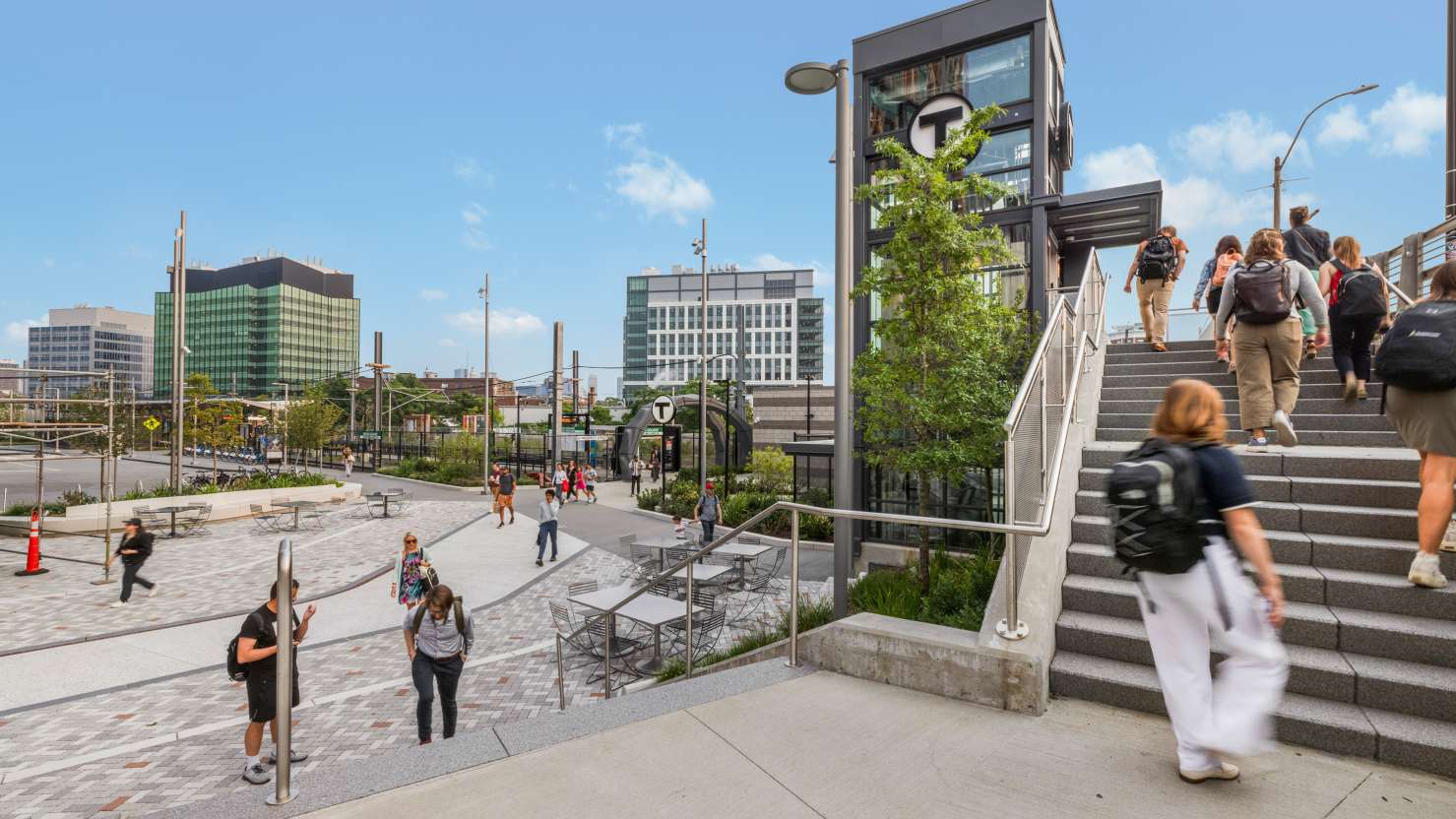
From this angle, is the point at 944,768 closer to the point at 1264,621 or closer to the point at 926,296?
the point at 1264,621

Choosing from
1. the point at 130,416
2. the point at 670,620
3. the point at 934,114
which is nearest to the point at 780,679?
the point at 670,620

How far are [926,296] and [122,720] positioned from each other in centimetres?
1010

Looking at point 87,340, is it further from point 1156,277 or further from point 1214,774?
point 1214,774

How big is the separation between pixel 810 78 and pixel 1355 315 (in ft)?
19.8

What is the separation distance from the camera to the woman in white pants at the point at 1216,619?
270cm

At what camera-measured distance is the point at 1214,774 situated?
290cm

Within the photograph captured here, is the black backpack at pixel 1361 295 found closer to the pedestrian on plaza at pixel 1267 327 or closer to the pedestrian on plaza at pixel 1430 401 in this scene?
the pedestrian on plaza at pixel 1267 327

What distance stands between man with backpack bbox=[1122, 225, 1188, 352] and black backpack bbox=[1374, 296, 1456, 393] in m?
5.41

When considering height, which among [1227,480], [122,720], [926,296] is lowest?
[122,720]

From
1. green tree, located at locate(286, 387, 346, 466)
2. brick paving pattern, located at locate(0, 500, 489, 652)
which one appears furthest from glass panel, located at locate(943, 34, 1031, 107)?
green tree, located at locate(286, 387, 346, 466)

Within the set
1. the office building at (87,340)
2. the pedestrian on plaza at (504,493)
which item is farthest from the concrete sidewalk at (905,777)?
the office building at (87,340)

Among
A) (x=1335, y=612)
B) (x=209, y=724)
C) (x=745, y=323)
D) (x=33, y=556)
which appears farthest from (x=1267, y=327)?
(x=745, y=323)

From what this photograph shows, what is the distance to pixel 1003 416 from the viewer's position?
852 cm

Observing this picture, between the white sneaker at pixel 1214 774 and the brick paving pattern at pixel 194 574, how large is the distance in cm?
1322
